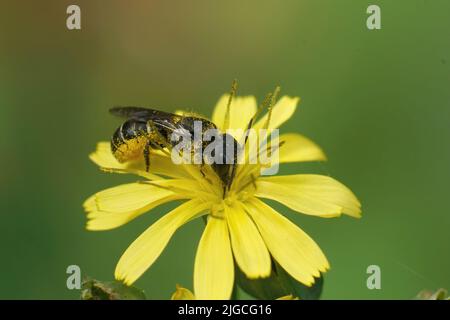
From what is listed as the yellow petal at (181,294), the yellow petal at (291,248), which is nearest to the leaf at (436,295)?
the yellow petal at (291,248)

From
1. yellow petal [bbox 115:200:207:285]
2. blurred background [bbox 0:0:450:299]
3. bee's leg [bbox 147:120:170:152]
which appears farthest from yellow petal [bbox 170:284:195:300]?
blurred background [bbox 0:0:450:299]

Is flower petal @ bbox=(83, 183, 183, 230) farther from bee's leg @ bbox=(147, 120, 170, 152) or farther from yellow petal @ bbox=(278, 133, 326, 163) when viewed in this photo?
yellow petal @ bbox=(278, 133, 326, 163)

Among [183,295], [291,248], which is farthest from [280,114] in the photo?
[183,295]

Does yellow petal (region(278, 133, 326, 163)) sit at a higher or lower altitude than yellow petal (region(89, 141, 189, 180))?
higher

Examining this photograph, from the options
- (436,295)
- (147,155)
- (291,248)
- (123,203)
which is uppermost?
(147,155)

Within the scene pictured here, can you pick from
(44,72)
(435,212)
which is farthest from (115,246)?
(435,212)

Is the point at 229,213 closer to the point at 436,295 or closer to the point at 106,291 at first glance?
the point at 106,291

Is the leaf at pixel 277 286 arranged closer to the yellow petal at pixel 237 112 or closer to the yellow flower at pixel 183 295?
the yellow flower at pixel 183 295

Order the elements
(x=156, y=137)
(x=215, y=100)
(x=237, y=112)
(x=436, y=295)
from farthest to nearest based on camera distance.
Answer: (x=215, y=100) → (x=237, y=112) → (x=156, y=137) → (x=436, y=295)
